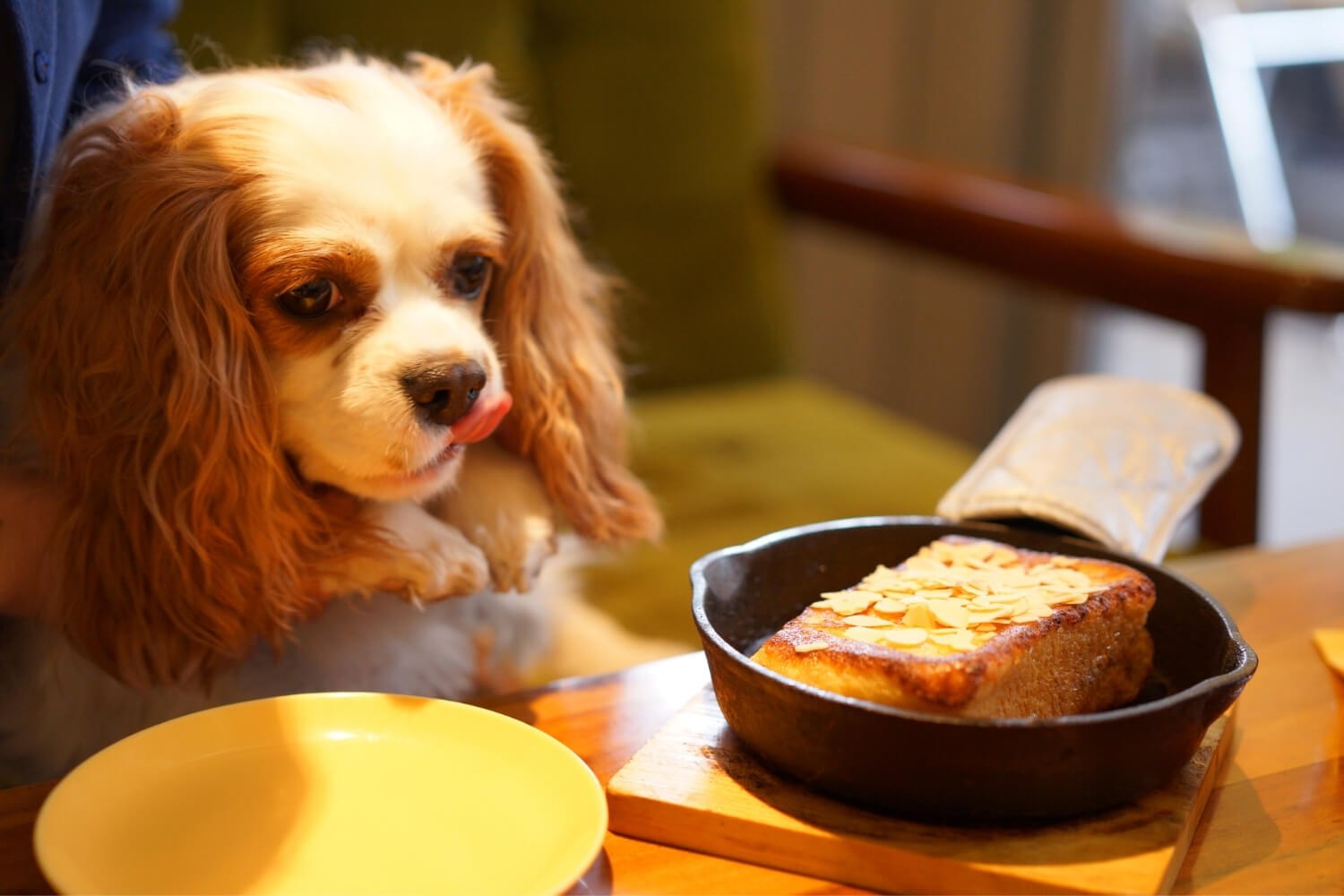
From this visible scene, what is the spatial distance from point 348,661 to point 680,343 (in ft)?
3.61

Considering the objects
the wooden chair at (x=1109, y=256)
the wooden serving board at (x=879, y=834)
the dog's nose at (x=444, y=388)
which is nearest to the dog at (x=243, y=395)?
the dog's nose at (x=444, y=388)

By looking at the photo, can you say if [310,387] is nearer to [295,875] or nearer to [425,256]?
[425,256]

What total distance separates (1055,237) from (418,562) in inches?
39.0

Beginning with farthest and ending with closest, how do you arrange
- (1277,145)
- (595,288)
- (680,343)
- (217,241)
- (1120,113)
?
1. (1277,145)
2. (1120,113)
3. (680,343)
4. (595,288)
5. (217,241)

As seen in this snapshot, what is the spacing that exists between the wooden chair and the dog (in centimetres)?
83

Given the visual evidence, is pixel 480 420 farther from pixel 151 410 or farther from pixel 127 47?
pixel 127 47

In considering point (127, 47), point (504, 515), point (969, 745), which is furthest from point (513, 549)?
point (127, 47)

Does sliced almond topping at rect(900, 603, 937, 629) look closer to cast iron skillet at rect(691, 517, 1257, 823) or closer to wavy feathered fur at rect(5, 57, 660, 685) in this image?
cast iron skillet at rect(691, 517, 1257, 823)

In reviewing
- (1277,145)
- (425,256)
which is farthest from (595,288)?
(1277,145)

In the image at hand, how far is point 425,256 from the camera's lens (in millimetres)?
812

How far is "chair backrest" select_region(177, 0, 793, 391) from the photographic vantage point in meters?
1.69

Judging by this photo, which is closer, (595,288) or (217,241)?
(217,241)

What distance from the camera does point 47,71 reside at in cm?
82

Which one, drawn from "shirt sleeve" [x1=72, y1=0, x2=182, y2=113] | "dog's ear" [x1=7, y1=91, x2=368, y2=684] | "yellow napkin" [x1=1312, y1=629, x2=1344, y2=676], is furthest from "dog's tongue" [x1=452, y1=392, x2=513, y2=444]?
"yellow napkin" [x1=1312, y1=629, x2=1344, y2=676]
